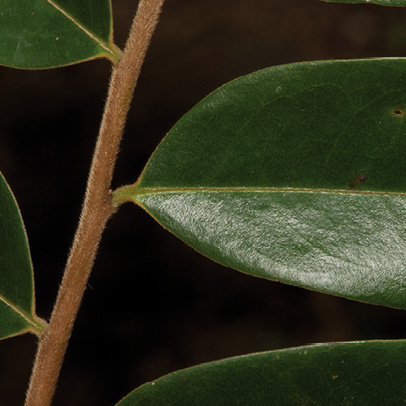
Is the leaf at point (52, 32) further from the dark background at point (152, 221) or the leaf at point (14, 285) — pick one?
the dark background at point (152, 221)

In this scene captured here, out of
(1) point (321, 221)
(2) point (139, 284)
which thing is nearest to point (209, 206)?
(1) point (321, 221)

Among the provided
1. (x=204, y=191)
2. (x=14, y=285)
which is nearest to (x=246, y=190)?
(x=204, y=191)

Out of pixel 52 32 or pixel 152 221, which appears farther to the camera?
pixel 152 221

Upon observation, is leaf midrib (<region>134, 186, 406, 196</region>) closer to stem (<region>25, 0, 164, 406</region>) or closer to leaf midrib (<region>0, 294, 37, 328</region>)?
stem (<region>25, 0, 164, 406</region>)

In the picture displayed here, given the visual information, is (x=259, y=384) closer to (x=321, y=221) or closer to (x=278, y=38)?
(x=321, y=221)

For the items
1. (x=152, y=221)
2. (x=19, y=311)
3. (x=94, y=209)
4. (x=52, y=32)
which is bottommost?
(x=152, y=221)

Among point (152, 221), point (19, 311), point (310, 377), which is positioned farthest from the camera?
point (152, 221)

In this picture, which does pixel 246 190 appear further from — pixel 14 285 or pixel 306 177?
pixel 14 285

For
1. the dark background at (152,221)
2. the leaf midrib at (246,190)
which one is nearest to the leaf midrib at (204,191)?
the leaf midrib at (246,190)
